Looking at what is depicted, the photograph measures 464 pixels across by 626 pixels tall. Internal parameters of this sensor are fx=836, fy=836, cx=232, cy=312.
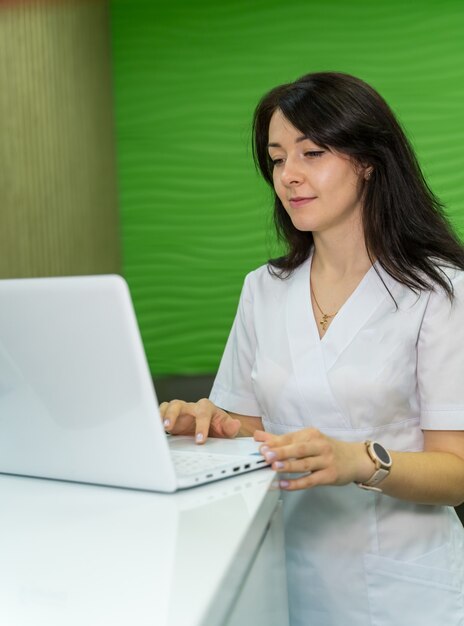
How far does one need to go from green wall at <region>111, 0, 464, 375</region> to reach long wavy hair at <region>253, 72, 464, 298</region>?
235cm

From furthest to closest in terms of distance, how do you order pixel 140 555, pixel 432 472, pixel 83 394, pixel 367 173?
pixel 367 173
pixel 432 472
pixel 83 394
pixel 140 555

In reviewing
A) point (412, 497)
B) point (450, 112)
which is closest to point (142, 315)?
point (450, 112)

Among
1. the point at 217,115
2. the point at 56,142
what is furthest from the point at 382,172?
the point at 217,115

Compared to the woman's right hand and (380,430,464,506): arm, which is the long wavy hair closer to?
(380,430,464,506): arm

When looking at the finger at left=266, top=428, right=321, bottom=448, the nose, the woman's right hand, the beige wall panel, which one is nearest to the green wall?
the beige wall panel

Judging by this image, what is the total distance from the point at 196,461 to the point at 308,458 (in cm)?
14

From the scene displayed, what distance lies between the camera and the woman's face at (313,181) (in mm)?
1370

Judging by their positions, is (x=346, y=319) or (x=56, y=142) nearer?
(x=346, y=319)

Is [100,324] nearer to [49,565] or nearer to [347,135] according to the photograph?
[49,565]

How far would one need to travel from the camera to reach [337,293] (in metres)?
1.42

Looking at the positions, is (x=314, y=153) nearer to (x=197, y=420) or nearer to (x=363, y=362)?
(x=363, y=362)

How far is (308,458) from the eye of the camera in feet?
3.23

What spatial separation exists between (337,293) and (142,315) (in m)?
2.64

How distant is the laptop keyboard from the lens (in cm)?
99
